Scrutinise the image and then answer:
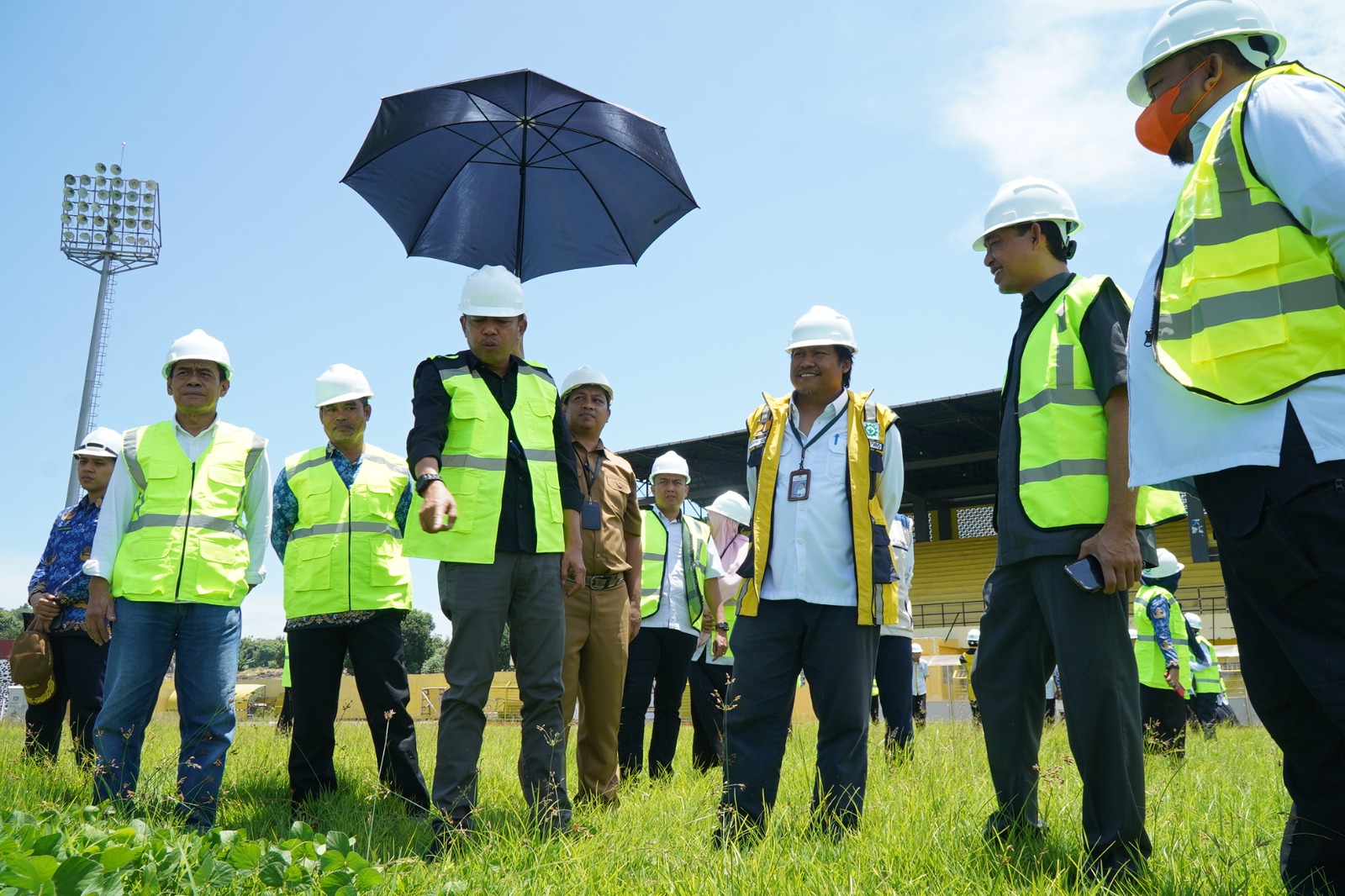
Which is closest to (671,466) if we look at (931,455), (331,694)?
(331,694)

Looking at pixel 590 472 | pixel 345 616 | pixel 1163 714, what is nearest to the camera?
pixel 345 616

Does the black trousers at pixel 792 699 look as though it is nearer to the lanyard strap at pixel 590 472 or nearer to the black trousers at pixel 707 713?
the lanyard strap at pixel 590 472

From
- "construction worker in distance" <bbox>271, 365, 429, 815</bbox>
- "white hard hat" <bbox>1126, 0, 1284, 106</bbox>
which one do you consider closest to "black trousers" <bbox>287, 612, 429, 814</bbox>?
"construction worker in distance" <bbox>271, 365, 429, 815</bbox>

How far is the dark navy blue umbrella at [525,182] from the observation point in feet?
17.3

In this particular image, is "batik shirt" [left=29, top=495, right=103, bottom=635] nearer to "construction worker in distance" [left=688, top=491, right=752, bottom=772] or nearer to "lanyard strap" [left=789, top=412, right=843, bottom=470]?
"construction worker in distance" [left=688, top=491, right=752, bottom=772]

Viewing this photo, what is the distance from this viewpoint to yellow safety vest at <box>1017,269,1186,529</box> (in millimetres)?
3271

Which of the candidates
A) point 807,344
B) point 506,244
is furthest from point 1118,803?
point 506,244

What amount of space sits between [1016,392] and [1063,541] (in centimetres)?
63

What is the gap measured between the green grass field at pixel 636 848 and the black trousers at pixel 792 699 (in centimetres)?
18

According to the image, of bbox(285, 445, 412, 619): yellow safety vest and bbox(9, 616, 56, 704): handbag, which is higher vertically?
bbox(285, 445, 412, 619): yellow safety vest

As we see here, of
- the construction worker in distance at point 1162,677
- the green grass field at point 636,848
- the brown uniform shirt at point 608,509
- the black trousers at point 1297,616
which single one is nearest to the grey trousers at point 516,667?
the green grass field at point 636,848

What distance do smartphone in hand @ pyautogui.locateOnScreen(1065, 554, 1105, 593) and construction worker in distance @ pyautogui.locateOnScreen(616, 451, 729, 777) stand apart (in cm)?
347

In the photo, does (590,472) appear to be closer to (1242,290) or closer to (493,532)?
(493,532)

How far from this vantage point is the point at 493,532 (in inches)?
158
